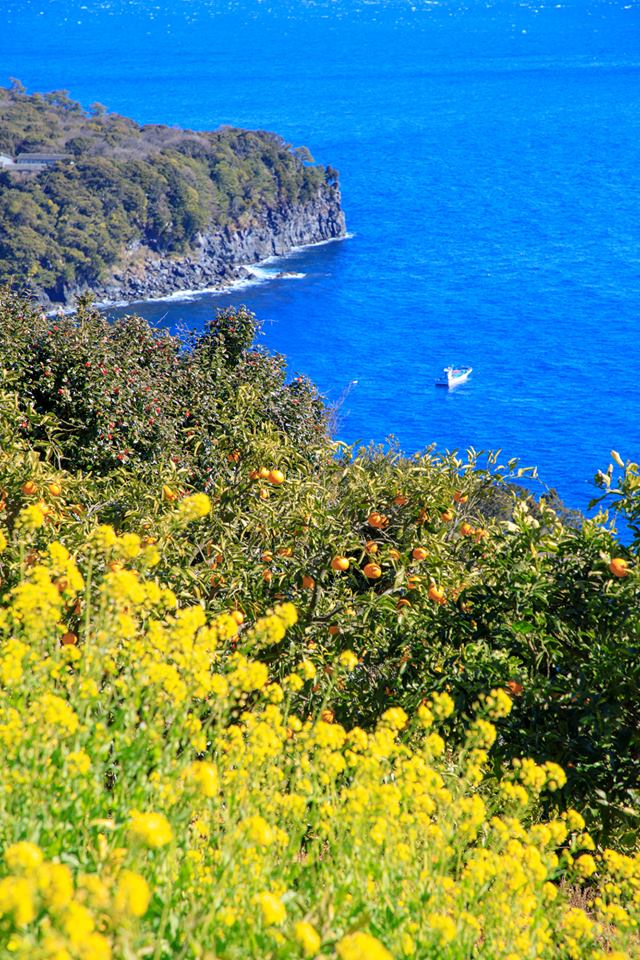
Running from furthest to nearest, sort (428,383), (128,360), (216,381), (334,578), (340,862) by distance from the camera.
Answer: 1. (428,383)
2. (216,381)
3. (128,360)
4. (334,578)
5. (340,862)

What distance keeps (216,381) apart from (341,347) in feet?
155

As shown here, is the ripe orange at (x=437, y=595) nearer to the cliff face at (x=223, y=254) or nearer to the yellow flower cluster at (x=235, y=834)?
the yellow flower cluster at (x=235, y=834)

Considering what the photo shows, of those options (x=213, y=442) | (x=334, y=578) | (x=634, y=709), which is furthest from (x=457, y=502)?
(x=213, y=442)

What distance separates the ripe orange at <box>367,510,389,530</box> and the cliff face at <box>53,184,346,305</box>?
57474mm

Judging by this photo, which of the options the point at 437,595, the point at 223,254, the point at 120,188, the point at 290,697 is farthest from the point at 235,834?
the point at 120,188

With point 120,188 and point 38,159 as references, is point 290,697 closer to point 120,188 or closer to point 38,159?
point 120,188

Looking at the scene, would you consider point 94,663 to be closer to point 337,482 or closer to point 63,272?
point 337,482

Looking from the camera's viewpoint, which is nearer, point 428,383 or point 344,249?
point 428,383

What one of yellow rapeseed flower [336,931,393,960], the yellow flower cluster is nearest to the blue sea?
the yellow flower cluster

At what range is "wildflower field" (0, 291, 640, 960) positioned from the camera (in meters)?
2.10

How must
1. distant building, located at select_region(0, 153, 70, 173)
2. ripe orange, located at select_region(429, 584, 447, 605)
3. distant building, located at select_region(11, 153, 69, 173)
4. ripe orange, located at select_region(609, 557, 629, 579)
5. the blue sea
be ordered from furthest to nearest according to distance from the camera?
distant building, located at select_region(11, 153, 69, 173), distant building, located at select_region(0, 153, 70, 173), the blue sea, ripe orange, located at select_region(429, 584, 447, 605), ripe orange, located at select_region(609, 557, 629, 579)

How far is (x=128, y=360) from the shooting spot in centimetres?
810

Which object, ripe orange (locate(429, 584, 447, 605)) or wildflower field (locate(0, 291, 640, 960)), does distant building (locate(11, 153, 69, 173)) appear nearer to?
wildflower field (locate(0, 291, 640, 960))

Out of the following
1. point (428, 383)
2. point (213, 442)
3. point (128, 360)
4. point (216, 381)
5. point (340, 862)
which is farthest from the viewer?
point (428, 383)
